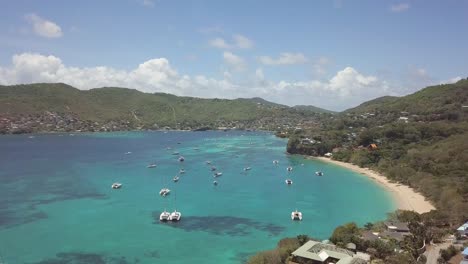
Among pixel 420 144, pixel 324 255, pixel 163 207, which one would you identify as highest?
pixel 420 144

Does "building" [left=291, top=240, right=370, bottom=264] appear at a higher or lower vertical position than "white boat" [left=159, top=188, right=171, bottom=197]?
higher

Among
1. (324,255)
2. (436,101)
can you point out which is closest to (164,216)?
(324,255)

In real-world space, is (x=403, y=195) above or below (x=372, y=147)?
below

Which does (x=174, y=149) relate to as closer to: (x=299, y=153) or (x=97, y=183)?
(x=299, y=153)

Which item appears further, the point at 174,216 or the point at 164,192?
the point at 164,192

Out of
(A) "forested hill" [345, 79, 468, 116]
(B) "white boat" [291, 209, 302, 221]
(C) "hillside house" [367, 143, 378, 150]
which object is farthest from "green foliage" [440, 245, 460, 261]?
(A) "forested hill" [345, 79, 468, 116]

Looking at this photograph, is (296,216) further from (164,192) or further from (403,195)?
(164,192)

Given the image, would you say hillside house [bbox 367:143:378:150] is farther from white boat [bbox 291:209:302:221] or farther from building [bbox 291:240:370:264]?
building [bbox 291:240:370:264]
